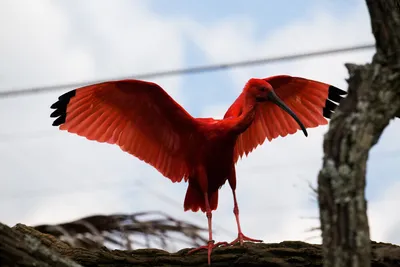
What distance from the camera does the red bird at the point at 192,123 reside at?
226 inches

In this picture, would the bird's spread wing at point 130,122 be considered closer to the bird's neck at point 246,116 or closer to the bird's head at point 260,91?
the bird's neck at point 246,116

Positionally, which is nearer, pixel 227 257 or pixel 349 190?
pixel 349 190

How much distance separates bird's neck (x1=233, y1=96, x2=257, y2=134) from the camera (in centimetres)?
564

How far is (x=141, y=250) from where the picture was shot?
506cm

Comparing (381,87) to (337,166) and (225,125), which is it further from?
(225,125)

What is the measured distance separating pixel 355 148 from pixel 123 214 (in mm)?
3435

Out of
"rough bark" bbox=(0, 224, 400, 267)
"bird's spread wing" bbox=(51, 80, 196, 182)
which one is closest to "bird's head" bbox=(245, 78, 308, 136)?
"bird's spread wing" bbox=(51, 80, 196, 182)

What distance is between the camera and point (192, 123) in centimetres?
588

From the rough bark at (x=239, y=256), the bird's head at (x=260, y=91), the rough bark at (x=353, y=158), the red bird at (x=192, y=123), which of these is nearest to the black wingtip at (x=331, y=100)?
the red bird at (x=192, y=123)

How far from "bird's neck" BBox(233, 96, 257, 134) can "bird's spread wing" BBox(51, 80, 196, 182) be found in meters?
0.49

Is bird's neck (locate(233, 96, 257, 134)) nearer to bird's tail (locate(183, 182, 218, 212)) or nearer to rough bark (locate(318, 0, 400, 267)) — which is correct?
bird's tail (locate(183, 182, 218, 212))

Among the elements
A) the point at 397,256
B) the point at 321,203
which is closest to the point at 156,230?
the point at 397,256

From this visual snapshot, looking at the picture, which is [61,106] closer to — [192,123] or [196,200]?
[192,123]

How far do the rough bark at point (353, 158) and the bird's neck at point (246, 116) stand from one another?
75.7 inches
